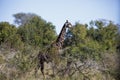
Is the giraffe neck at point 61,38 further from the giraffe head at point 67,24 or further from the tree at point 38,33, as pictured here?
the tree at point 38,33

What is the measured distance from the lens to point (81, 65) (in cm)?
546

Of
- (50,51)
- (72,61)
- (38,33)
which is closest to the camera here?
(72,61)

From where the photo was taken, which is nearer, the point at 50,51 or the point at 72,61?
the point at 72,61

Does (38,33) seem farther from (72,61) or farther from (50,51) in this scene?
(72,61)

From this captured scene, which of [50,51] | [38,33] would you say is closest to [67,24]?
[50,51]

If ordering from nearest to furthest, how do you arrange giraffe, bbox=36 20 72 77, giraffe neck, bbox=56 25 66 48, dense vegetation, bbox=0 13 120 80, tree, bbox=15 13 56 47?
1. dense vegetation, bbox=0 13 120 80
2. giraffe, bbox=36 20 72 77
3. giraffe neck, bbox=56 25 66 48
4. tree, bbox=15 13 56 47

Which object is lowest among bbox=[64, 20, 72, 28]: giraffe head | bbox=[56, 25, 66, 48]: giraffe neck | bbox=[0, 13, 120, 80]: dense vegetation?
bbox=[0, 13, 120, 80]: dense vegetation

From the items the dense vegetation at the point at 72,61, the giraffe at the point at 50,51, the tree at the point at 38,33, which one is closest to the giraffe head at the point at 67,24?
the giraffe at the point at 50,51

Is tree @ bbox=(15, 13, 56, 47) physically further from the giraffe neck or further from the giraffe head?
the giraffe head

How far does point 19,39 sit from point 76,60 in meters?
1.14

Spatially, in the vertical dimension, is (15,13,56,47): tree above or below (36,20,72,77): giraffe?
above

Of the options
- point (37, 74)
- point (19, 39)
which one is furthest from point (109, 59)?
point (19, 39)

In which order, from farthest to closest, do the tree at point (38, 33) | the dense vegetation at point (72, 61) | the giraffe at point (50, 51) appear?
the tree at point (38, 33) → the giraffe at point (50, 51) → the dense vegetation at point (72, 61)

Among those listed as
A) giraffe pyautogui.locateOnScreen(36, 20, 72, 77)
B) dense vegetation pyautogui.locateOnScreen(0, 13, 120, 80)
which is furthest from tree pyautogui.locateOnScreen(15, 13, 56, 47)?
giraffe pyautogui.locateOnScreen(36, 20, 72, 77)
